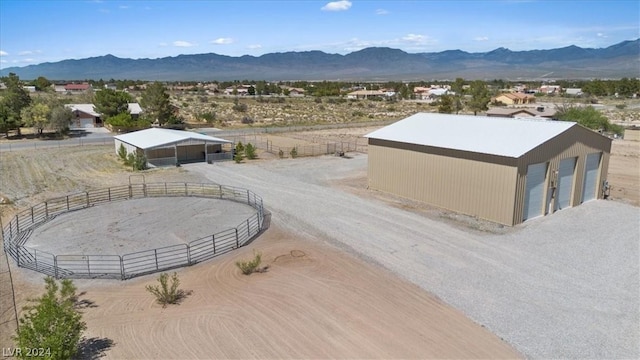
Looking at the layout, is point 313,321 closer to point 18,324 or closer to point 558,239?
point 18,324

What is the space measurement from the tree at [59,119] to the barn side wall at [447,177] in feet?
135

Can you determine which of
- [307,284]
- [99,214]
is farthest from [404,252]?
[99,214]

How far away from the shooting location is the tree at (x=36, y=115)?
5341cm

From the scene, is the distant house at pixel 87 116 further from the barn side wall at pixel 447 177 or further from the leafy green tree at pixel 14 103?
the barn side wall at pixel 447 177

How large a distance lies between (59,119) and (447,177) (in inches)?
1841

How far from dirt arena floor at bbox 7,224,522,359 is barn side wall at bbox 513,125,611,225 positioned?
8.77m

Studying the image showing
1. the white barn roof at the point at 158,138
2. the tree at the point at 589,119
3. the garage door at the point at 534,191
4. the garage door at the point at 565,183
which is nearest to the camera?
the garage door at the point at 534,191

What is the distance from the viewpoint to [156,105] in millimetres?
59375

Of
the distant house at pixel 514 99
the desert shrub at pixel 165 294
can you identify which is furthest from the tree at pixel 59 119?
the distant house at pixel 514 99

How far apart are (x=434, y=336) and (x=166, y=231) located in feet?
41.3

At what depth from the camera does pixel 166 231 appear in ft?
67.5

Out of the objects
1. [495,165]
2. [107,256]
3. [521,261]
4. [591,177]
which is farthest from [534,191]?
[107,256]

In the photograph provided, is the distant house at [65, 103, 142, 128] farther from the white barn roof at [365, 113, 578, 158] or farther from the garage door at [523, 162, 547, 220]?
the garage door at [523, 162, 547, 220]

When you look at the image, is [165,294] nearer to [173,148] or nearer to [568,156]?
[568,156]
